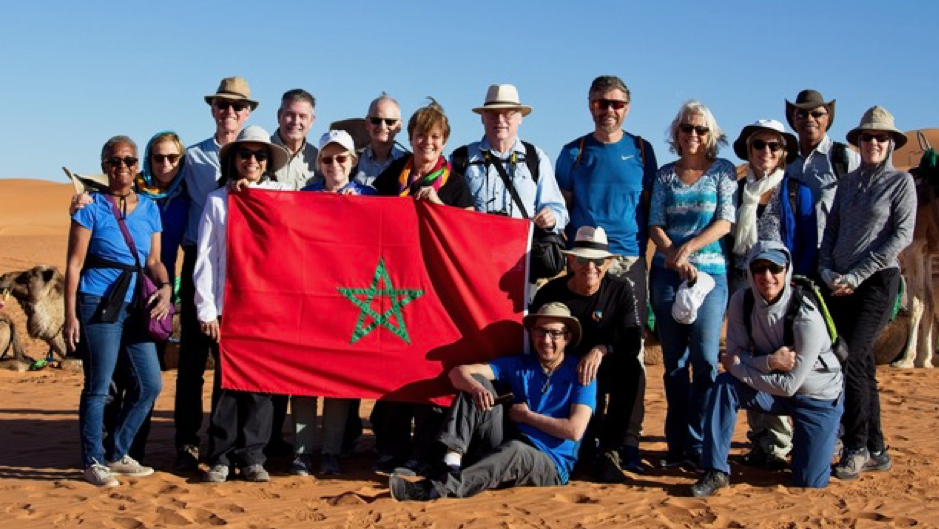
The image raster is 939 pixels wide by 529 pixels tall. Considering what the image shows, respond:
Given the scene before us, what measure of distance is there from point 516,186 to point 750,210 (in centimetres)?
164

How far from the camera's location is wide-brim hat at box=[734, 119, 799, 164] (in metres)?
7.90

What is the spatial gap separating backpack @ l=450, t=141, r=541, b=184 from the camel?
7.72 meters

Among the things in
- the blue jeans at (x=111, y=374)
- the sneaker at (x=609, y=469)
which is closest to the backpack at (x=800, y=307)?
the sneaker at (x=609, y=469)

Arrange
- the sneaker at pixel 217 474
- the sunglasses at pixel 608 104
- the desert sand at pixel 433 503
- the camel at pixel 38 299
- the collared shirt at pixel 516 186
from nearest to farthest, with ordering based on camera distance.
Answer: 1. the desert sand at pixel 433 503
2. the sneaker at pixel 217 474
3. the collared shirt at pixel 516 186
4. the sunglasses at pixel 608 104
5. the camel at pixel 38 299

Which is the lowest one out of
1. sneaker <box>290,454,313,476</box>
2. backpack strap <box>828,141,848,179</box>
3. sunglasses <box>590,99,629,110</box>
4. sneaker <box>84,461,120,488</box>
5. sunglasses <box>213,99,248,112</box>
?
sneaker <box>84,461,120,488</box>

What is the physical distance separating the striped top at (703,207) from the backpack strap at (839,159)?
95 cm

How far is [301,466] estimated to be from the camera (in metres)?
7.92

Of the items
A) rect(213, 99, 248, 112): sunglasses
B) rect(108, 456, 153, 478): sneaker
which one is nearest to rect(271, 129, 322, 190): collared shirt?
rect(213, 99, 248, 112): sunglasses

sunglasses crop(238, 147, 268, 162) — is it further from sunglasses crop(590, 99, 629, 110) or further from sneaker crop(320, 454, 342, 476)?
sunglasses crop(590, 99, 629, 110)

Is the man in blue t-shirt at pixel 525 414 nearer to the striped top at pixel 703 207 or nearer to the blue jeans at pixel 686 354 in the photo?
the blue jeans at pixel 686 354

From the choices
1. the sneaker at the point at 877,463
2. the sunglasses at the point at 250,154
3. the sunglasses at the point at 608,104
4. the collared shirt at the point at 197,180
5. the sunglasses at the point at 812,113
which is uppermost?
the sunglasses at the point at 812,113

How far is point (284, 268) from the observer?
791 cm

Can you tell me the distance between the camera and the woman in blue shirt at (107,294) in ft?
24.4

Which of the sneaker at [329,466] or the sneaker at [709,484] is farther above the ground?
the sneaker at [709,484]
